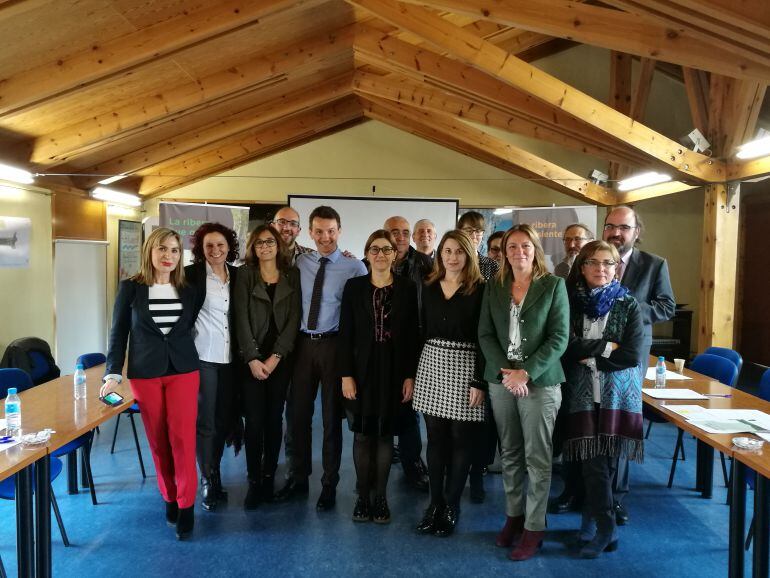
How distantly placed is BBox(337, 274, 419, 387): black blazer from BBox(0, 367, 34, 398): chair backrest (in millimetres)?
1797

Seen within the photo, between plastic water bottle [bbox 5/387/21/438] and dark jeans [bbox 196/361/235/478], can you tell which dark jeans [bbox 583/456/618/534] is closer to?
dark jeans [bbox 196/361/235/478]

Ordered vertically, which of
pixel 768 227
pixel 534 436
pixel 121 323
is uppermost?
pixel 768 227

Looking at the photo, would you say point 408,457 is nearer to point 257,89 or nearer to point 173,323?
point 173,323

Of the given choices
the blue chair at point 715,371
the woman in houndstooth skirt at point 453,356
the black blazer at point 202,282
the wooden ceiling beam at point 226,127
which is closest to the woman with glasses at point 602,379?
the woman in houndstooth skirt at point 453,356

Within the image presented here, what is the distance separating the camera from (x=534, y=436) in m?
2.47

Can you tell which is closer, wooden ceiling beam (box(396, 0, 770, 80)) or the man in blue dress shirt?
the man in blue dress shirt

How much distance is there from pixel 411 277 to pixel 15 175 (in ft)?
11.9

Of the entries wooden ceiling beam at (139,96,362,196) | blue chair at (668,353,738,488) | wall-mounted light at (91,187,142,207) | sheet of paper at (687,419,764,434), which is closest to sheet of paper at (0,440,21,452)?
sheet of paper at (687,419,764,434)

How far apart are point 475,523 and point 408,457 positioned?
0.68 meters

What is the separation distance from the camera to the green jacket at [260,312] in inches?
114

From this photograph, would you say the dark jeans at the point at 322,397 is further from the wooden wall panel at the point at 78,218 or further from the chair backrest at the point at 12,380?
the wooden wall panel at the point at 78,218

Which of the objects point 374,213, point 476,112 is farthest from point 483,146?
point 374,213

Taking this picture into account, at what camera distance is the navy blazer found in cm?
290

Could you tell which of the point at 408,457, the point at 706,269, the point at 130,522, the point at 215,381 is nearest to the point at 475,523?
the point at 408,457
